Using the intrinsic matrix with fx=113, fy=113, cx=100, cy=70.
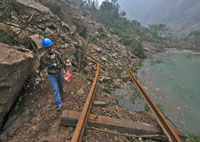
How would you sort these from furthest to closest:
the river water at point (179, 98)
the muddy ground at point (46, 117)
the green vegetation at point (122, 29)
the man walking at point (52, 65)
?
the green vegetation at point (122, 29), the river water at point (179, 98), the man walking at point (52, 65), the muddy ground at point (46, 117)

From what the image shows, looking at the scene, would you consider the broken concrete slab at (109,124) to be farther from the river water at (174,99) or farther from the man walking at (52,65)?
the river water at (174,99)

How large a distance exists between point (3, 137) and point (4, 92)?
814 millimetres

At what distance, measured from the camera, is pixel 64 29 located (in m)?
7.36

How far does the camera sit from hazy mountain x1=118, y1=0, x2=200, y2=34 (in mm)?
80512

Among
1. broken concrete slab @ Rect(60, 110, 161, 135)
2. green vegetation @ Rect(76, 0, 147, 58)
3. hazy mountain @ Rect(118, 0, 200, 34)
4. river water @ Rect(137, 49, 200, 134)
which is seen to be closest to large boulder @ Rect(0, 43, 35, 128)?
broken concrete slab @ Rect(60, 110, 161, 135)

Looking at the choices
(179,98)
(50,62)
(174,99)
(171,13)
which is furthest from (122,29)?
(171,13)

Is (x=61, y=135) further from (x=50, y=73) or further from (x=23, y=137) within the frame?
(x=50, y=73)

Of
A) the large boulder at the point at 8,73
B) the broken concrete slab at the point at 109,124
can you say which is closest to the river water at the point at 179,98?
the broken concrete slab at the point at 109,124

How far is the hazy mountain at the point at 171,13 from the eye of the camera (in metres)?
80.5

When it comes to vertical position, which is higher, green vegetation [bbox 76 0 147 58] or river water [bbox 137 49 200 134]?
green vegetation [bbox 76 0 147 58]

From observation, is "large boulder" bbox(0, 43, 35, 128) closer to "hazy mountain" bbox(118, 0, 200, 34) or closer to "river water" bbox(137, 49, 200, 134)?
"river water" bbox(137, 49, 200, 134)

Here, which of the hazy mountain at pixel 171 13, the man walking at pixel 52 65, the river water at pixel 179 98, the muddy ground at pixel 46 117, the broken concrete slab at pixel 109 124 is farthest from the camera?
the hazy mountain at pixel 171 13

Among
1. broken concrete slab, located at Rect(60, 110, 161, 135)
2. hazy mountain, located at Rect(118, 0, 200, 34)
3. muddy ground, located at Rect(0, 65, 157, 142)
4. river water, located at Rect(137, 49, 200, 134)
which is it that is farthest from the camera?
hazy mountain, located at Rect(118, 0, 200, 34)

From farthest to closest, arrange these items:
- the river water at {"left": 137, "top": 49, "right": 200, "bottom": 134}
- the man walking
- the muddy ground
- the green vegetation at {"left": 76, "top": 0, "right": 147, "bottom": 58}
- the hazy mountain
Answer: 1. the hazy mountain
2. the green vegetation at {"left": 76, "top": 0, "right": 147, "bottom": 58}
3. the river water at {"left": 137, "top": 49, "right": 200, "bottom": 134}
4. the man walking
5. the muddy ground
